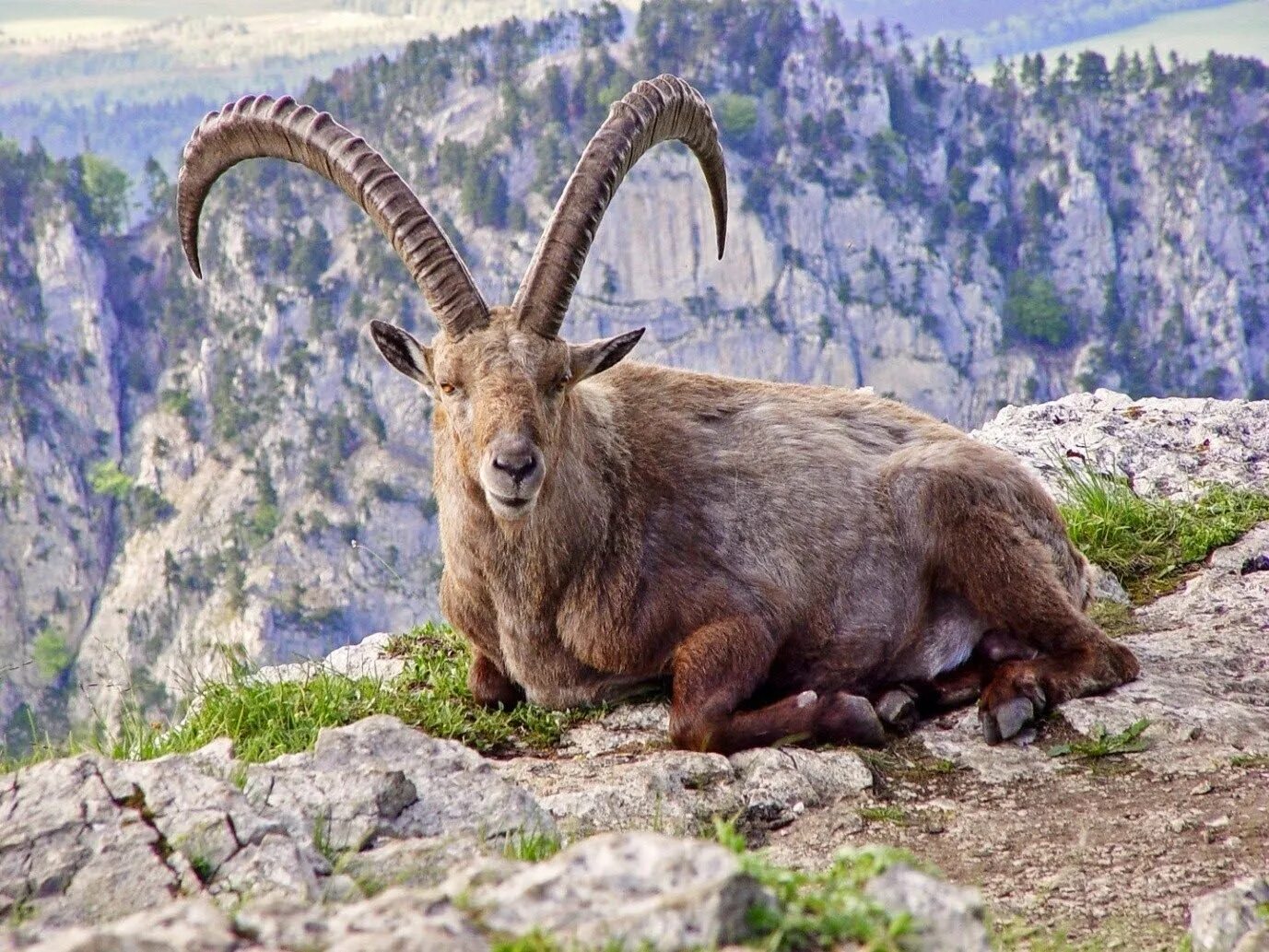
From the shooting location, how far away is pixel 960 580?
877cm

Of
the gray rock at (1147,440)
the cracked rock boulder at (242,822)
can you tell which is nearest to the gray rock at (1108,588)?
the gray rock at (1147,440)

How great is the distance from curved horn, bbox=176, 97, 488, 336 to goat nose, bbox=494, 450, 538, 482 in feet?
3.86

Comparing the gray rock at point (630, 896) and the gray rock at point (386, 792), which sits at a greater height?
the gray rock at point (630, 896)

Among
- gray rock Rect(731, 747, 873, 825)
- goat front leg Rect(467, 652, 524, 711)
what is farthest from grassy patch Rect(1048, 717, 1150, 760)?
goat front leg Rect(467, 652, 524, 711)

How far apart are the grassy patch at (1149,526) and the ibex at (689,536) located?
6.42ft

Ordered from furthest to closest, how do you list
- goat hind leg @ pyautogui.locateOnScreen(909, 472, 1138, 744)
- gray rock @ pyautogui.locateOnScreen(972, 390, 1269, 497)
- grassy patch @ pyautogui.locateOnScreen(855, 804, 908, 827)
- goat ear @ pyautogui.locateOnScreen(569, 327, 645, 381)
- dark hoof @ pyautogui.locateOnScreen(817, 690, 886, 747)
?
gray rock @ pyautogui.locateOnScreen(972, 390, 1269, 497)
goat hind leg @ pyautogui.locateOnScreen(909, 472, 1138, 744)
goat ear @ pyautogui.locateOnScreen(569, 327, 645, 381)
dark hoof @ pyautogui.locateOnScreen(817, 690, 886, 747)
grassy patch @ pyautogui.locateOnScreen(855, 804, 908, 827)

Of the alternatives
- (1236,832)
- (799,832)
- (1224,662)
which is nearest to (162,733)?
(799,832)

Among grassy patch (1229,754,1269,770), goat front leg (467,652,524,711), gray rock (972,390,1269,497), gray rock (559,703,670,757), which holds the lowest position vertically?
grassy patch (1229,754,1269,770)

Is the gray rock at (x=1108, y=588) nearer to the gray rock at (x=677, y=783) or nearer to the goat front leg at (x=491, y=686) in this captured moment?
the gray rock at (x=677, y=783)

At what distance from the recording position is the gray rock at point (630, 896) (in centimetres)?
333

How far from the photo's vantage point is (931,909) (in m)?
3.55

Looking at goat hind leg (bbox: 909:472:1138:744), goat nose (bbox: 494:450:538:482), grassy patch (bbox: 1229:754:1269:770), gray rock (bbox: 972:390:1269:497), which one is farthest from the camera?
gray rock (bbox: 972:390:1269:497)

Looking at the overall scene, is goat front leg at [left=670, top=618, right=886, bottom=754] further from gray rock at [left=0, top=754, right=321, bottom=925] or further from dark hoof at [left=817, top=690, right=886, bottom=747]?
gray rock at [left=0, top=754, right=321, bottom=925]

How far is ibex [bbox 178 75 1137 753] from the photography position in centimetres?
802
